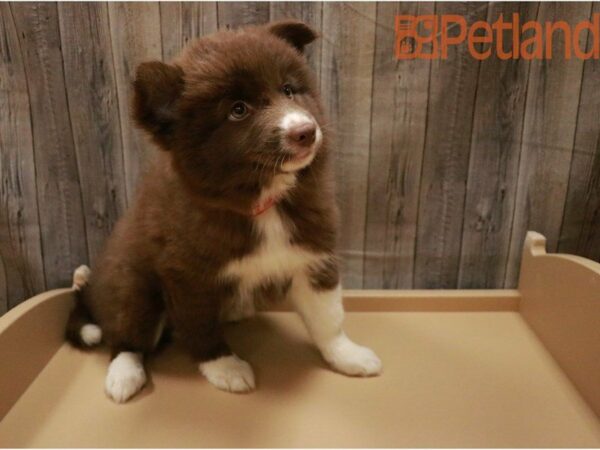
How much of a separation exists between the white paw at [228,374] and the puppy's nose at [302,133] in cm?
79

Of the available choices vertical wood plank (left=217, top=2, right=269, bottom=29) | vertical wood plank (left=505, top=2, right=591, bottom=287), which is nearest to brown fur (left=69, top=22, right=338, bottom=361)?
vertical wood plank (left=217, top=2, right=269, bottom=29)

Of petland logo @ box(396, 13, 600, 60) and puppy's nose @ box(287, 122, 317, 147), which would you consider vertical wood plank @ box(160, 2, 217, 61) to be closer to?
petland logo @ box(396, 13, 600, 60)

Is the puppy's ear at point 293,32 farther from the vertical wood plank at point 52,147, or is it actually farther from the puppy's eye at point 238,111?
the vertical wood plank at point 52,147

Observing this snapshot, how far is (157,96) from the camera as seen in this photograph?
1.31 meters

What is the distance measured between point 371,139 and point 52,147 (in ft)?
3.93

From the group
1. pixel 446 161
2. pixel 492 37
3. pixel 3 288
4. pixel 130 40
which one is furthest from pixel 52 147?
pixel 492 37

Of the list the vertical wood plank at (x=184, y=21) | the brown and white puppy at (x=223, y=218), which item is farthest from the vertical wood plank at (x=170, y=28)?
the brown and white puppy at (x=223, y=218)

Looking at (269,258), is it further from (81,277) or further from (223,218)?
(81,277)

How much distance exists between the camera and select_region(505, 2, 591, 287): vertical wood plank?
6.07 ft

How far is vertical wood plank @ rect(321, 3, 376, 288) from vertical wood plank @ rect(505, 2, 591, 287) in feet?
1.94

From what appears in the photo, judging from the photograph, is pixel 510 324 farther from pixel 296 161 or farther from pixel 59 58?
pixel 59 58

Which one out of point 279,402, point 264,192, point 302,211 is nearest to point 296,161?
point 264,192

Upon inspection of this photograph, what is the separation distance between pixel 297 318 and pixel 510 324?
0.82 m

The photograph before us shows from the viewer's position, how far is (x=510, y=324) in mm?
1991
